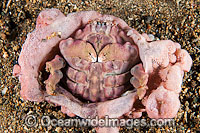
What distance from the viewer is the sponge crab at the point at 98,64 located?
1.76 m

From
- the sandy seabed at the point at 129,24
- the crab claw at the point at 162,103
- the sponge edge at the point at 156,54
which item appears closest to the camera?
the crab claw at the point at 162,103

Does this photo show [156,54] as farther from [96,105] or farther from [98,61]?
[96,105]

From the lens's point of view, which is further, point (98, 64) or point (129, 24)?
point (129, 24)

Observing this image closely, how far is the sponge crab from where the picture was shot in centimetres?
176

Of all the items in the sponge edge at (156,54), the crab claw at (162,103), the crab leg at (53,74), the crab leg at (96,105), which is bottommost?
the crab leg at (96,105)

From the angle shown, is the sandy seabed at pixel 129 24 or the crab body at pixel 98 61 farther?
the sandy seabed at pixel 129 24

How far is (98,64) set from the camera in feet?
6.11

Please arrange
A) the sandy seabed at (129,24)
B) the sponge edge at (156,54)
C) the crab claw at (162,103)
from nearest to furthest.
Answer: the crab claw at (162,103), the sponge edge at (156,54), the sandy seabed at (129,24)

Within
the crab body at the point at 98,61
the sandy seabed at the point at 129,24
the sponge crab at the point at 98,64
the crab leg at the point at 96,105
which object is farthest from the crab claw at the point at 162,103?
the sandy seabed at the point at 129,24

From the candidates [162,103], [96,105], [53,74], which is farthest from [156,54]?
[53,74]

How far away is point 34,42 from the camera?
1.85 m

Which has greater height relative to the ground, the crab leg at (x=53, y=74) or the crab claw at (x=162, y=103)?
the crab leg at (x=53, y=74)

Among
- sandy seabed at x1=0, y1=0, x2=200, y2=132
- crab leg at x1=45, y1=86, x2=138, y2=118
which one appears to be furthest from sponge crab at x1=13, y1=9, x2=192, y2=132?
sandy seabed at x1=0, y1=0, x2=200, y2=132

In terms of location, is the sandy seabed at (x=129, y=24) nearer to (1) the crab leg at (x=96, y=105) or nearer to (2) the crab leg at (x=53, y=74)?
(1) the crab leg at (x=96, y=105)
